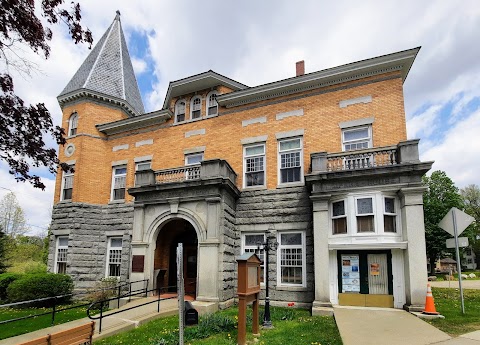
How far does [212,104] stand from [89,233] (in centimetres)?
1062

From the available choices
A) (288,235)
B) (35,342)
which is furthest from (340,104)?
(35,342)

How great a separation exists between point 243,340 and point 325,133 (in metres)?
10.1

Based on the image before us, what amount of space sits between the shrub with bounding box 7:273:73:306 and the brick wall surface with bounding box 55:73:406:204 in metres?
4.88

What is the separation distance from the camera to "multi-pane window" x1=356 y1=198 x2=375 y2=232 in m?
12.9

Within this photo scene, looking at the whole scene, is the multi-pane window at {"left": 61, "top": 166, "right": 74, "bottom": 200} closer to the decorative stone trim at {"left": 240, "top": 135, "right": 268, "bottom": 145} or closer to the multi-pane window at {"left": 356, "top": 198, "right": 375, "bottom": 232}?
the decorative stone trim at {"left": 240, "top": 135, "right": 268, "bottom": 145}

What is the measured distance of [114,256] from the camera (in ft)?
64.8

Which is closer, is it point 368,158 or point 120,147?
point 368,158

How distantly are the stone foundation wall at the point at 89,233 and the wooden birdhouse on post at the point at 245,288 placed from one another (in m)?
11.4

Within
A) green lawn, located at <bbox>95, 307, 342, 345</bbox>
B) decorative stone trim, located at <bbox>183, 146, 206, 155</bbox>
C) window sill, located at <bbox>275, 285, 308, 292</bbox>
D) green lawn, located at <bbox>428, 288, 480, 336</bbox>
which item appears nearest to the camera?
green lawn, located at <bbox>95, 307, 342, 345</bbox>

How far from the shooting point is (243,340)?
8562 millimetres

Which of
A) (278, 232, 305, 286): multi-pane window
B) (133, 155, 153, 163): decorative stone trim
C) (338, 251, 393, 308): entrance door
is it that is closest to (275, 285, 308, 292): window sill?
(278, 232, 305, 286): multi-pane window

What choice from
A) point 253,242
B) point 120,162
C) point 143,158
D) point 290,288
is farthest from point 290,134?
point 120,162

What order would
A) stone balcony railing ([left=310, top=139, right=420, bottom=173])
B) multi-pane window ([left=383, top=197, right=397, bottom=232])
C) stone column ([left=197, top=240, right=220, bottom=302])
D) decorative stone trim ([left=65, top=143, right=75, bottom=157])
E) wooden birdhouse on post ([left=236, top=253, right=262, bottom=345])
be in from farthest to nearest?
decorative stone trim ([left=65, top=143, right=75, bottom=157])
stone column ([left=197, top=240, right=220, bottom=302])
multi-pane window ([left=383, top=197, right=397, bottom=232])
stone balcony railing ([left=310, top=139, right=420, bottom=173])
wooden birdhouse on post ([left=236, top=253, right=262, bottom=345])

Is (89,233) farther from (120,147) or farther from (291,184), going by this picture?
(291,184)
